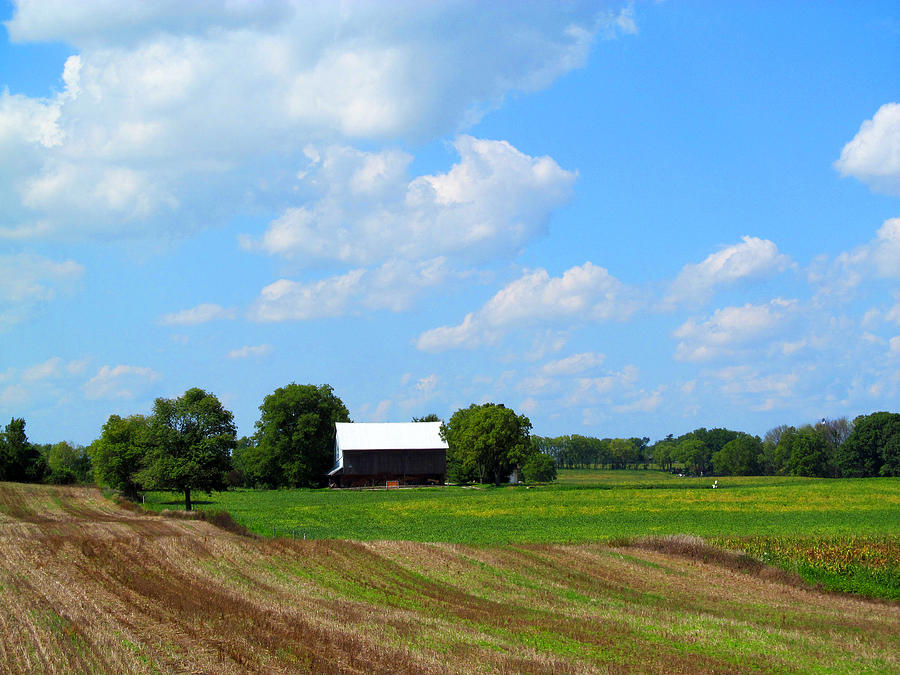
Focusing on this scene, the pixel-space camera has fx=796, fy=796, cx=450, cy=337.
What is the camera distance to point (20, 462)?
8738cm

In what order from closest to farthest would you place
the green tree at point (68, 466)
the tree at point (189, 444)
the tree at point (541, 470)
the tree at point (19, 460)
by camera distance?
1. the tree at point (189, 444)
2. the tree at point (19, 460)
3. the green tree at point (68, 466)
4. the tree at point (541, 470)

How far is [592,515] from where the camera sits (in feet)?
172

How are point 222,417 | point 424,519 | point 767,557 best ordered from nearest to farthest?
point 767,557 < point 424,519 < point 222,417

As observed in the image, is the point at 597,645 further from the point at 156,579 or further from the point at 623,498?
the point at 623,498

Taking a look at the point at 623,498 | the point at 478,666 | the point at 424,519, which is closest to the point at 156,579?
the point at 478,666

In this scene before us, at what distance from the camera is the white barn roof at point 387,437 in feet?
359

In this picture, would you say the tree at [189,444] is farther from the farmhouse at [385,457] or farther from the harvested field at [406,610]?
the farmhouse at [385,457]

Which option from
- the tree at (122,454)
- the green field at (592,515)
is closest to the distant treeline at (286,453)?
the tree at (122,454)

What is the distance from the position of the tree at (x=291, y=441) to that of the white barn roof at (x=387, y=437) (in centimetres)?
332

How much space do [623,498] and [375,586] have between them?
162 feet

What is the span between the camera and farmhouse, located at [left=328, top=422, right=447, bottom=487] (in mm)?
107812

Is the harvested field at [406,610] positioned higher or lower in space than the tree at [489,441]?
lower

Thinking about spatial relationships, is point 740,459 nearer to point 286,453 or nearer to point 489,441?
point 489,441

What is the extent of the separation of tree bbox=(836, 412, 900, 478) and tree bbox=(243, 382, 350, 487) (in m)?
89.1
